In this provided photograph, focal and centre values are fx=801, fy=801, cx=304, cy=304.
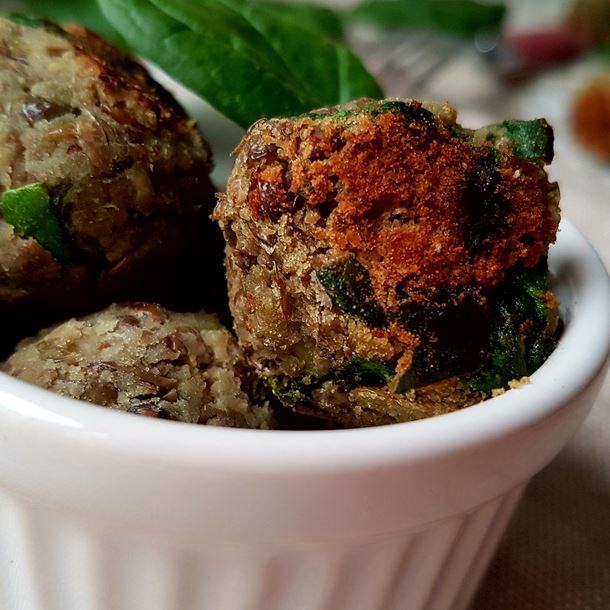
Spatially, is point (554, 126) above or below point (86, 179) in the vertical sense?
below

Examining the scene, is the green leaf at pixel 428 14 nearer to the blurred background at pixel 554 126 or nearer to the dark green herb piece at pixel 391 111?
the blurred background at pixel 554 126

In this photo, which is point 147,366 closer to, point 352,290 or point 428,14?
point 352,290

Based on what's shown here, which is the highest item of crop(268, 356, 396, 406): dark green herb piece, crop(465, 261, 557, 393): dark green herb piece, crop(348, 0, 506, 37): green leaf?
crop(465, 261, 557, 393): dark green herb piece

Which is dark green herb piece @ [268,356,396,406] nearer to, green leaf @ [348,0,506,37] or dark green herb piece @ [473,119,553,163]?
dark green herb piece @ [473,119,553,163]

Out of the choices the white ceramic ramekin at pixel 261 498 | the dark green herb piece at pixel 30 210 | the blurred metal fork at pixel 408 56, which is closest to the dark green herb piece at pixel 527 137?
the white ceramic ramekin at pixel 261 498

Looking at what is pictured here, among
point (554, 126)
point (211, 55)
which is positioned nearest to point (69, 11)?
point (211, 55)

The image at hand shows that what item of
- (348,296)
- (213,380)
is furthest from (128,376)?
(348,296)

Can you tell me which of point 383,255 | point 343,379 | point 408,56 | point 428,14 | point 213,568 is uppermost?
point 383,255

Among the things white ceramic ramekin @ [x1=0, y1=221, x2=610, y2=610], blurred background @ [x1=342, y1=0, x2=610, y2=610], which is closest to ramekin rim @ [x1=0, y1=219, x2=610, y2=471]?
white ceramic ramekin @ [x1=0, y1=221, x2=610, y2=610]
